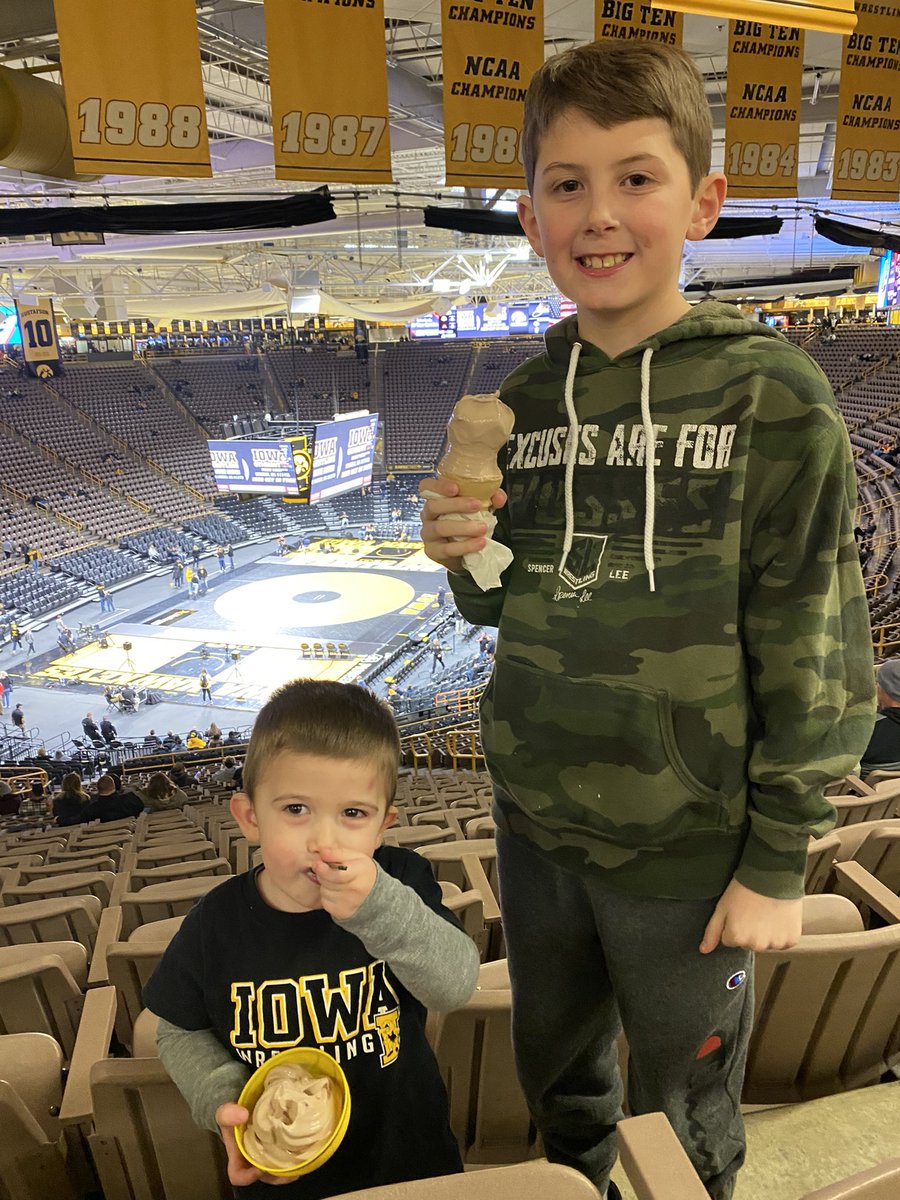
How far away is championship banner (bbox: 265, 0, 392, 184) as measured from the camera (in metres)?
4.04

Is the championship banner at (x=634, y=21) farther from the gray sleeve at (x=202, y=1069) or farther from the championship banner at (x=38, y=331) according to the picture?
the championship banner at (x=38, y=331)

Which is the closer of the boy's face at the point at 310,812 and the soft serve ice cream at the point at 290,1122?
the soft serve ice cream at the point at 290,1122

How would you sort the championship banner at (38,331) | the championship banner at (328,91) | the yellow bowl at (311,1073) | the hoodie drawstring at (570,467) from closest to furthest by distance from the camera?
the yellow bowl at (311,1073) < the hoodie drawstring at (570,467) < the championship banner at (328,91) < the championship banner at (38,331)

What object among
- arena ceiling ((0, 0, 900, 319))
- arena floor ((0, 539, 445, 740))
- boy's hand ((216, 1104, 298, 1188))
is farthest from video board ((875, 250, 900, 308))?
boy's hand ((216, 1104, 298, 1188))

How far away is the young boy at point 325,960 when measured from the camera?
1.38 metres

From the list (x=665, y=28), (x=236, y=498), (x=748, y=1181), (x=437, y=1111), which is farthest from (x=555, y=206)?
(x=236, y=498)

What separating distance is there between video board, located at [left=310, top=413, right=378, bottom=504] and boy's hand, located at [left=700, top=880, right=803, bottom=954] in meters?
21.6

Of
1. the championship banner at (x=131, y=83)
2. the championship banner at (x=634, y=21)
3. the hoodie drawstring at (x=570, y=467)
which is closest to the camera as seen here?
the hoodie drawstring at (x=570, y=467)

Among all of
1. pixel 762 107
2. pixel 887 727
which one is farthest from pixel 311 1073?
pixel 762 107

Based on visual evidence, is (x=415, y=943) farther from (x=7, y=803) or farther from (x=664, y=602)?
(x=7, y=803)

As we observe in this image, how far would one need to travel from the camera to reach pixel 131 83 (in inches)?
151

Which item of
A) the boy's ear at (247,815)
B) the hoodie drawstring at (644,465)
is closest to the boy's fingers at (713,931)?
the hoodie drawstring at (644,465)

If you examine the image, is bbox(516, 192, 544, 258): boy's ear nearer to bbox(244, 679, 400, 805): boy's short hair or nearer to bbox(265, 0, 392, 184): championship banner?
bbox(244, 679, 400, 805): boy's short hair

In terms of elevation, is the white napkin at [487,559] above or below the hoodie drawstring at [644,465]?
below
